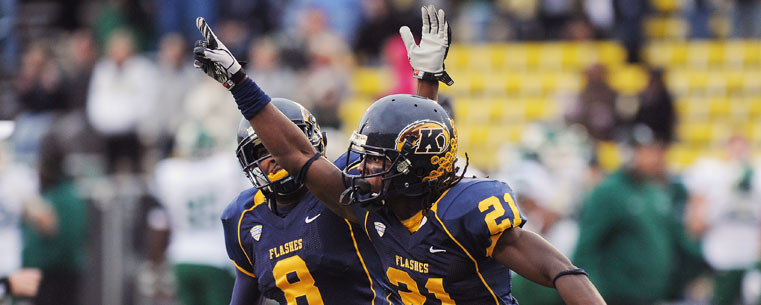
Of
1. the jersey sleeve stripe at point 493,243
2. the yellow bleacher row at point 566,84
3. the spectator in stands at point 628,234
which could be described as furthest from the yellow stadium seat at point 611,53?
the jersey sleeve stripe at point 493,243

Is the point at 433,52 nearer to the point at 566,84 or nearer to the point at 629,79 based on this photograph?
the point at 629,79

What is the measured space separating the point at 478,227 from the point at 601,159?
7980 millimetres

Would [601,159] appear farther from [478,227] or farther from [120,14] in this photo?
[478,227]

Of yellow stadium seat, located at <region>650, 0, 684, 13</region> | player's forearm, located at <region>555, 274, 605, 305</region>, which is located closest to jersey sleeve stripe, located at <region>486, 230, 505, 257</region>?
player's forearm, located at <region>555, 274, 605, 305</region>

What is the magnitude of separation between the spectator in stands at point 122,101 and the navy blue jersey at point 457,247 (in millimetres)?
7721

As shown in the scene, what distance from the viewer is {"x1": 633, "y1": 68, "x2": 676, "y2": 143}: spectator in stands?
459 inches

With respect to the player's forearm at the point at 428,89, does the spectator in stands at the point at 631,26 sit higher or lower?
higher

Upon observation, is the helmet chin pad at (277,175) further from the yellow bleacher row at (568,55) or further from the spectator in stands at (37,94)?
the yellow bleacher row at (568,55)

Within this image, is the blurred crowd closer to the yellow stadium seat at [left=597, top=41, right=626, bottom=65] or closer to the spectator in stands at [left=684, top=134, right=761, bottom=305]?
the spectator in stands at [left=684, top=134, right=761, bottom=305]

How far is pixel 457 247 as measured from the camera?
4270 mm

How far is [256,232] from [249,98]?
2.66ft

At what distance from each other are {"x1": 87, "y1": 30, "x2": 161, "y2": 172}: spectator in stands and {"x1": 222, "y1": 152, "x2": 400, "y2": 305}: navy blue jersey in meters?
7.20

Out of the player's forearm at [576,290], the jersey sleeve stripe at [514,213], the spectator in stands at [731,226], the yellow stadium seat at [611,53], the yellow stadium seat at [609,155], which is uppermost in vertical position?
the yellow stadium seat at [611,53]

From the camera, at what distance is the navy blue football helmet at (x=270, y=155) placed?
185 inches
